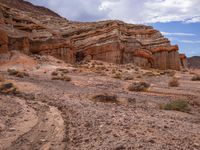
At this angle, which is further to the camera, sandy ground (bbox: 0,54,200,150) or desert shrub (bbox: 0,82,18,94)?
desert shrub (bbox: 0,82,18,94)

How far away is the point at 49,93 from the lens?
17.3 metres

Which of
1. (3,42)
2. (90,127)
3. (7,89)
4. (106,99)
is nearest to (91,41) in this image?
(3,42)

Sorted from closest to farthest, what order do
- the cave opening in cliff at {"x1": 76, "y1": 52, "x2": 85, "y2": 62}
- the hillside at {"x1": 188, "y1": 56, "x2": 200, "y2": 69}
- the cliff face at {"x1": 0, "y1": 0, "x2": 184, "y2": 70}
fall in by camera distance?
the cliff face at {"x1": 0, "y1": 0, "x2": 184, "y2": 70} < the cave opening in cliff at {"x1": 76, "y1": 52, "x2": 85, "y2": 62} < the hillside at {"x1": 188, "y1": 56, "x2": 200, "y2": 69}

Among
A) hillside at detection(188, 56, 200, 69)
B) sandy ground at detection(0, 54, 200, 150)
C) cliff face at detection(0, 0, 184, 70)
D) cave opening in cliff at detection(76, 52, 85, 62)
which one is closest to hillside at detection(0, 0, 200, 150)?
sandy ground at detection(0, 54, 200, 150)

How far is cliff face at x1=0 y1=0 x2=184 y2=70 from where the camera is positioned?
4003 centimetres

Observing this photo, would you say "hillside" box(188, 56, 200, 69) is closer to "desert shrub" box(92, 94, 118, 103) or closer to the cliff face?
the cliff face

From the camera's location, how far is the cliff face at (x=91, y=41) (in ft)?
131

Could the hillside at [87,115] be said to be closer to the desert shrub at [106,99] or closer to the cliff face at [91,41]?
the desert shrub at [106,99]

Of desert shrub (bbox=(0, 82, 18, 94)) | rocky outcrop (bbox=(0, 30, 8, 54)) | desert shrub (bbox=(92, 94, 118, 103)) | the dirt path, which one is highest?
rocky outcrop (bbox=(0, 30, 8, 54))

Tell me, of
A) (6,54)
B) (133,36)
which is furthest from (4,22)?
(133,36)

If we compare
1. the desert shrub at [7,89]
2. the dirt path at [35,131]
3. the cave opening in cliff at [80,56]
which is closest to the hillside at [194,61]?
the cave opening in cliff at [80,56]

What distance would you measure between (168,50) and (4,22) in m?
23.8

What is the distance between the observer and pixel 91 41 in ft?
152

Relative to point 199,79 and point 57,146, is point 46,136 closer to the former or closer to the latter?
point 57,146
